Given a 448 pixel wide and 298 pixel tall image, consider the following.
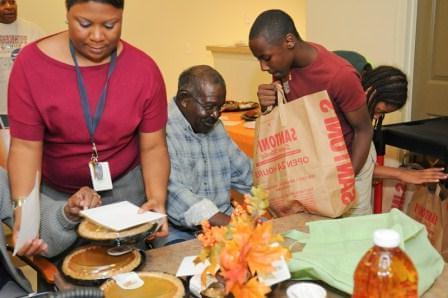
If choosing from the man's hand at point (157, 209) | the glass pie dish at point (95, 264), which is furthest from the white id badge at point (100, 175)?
the glass pie dish at point (95, 264)

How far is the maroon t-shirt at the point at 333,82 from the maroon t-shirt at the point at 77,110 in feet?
1.56

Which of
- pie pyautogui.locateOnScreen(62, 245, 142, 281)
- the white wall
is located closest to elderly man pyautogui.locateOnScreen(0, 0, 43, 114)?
the white wall

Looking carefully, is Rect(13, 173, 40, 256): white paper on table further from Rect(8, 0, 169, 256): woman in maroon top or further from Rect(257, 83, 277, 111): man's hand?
Rect(257, 83, 277, 111): man's hand

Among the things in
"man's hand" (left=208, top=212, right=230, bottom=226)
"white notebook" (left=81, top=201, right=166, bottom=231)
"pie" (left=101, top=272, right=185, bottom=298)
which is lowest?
"man's hand" (left=208, top=212, right=230, bottom=226)

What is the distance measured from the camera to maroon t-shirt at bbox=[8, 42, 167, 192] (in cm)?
145

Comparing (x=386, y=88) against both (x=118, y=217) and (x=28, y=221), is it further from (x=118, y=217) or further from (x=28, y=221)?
(x=28, y=221)

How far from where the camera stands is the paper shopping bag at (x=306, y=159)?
152cm

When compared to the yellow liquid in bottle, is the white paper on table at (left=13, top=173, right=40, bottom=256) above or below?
below

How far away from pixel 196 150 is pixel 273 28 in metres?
0.48

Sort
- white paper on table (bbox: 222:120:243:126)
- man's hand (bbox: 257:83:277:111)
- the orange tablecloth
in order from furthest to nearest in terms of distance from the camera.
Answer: white paper on table (bbox: 222:120:243:126) < the orange tablecloth < man's hand (bbox: 257:83:277:111)

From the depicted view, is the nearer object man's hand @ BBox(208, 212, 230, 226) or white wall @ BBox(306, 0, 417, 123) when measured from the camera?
man's hand @ BBox(208, 212, 230, 226)

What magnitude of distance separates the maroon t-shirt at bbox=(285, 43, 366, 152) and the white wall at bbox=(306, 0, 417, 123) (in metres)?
1.41

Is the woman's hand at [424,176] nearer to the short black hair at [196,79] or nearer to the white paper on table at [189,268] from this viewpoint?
the short black hair at [196,79]

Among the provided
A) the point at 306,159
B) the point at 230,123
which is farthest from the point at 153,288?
the point at 230,123
